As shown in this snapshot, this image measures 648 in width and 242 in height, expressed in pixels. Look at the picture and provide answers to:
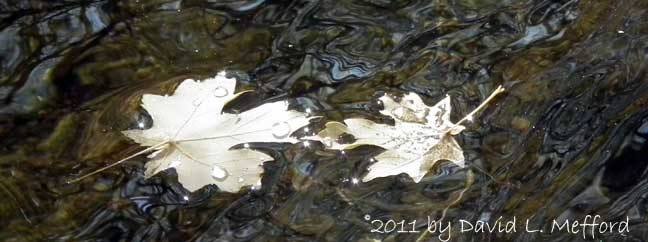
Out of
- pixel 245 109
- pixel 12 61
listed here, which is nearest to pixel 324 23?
pixel 245 109

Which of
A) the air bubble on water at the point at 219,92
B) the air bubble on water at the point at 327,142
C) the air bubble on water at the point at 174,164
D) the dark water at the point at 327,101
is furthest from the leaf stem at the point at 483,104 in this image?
the air bubble on water at the point at 174,164

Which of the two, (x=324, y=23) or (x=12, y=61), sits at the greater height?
(x=324, y=23)

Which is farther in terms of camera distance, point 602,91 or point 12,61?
point 602,91

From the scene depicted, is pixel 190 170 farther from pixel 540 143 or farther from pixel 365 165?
pixel 540 143

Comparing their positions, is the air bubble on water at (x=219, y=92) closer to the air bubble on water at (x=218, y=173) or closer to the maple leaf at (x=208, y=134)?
the maple leaf at (x=208, y=134)

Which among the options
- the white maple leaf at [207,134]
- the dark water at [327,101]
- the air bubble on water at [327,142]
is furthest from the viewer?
the air bubble on water at [327,142]

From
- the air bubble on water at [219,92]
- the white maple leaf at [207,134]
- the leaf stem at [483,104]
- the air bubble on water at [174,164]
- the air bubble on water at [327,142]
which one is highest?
the leaf stem at [483,104]

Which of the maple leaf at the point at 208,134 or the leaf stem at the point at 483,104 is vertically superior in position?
the leaf stem at the point at 483,104
